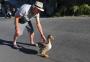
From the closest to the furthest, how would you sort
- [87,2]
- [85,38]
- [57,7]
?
[85,38] < [87,2] < [57,7]

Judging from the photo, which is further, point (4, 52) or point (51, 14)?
point (51, 14)

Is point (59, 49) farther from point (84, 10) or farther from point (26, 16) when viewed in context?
point (84, 10)

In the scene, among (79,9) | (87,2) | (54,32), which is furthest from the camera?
(87,2)

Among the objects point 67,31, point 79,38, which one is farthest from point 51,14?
point 79,38

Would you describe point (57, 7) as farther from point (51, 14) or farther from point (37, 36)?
point (37, 36)

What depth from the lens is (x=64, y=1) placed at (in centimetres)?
2388

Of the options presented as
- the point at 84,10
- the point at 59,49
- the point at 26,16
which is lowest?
the point at 59,49

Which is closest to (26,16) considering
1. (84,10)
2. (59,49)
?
(59,49)

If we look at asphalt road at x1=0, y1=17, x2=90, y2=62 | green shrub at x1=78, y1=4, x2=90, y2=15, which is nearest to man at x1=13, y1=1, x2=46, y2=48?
asphalt road at x1=0, y1=17, x2=90, y2=62

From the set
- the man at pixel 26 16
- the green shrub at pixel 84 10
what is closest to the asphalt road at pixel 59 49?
the man at pixel 26 16

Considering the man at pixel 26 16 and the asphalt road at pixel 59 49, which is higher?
the man at pixel 26 16

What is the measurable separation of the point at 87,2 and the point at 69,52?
42.5 ft

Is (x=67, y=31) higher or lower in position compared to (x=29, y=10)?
lower

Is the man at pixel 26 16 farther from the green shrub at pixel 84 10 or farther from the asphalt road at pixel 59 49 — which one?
the green shrub at pixel 84 10
